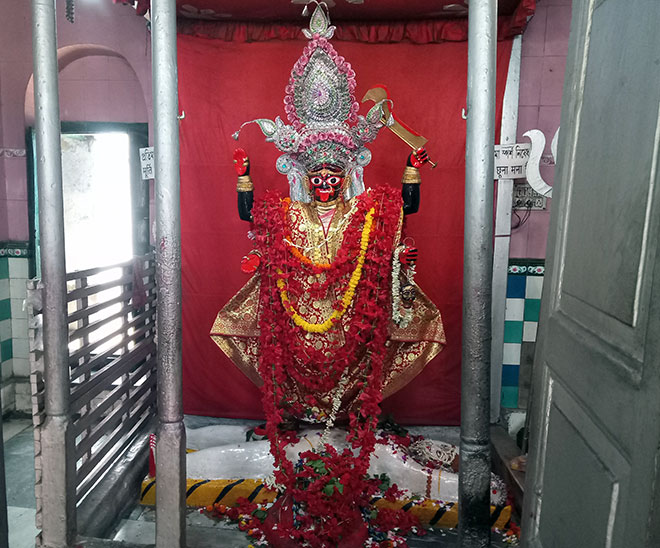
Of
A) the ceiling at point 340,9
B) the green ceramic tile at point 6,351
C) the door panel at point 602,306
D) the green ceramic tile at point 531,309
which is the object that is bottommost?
the green ceramic tile at point 6,351

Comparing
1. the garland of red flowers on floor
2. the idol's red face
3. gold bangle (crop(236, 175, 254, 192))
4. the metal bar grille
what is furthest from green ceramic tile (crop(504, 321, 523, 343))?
the metal bar grille

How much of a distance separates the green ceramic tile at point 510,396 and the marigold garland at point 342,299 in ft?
5.08

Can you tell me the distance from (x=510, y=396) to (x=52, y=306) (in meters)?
2.96

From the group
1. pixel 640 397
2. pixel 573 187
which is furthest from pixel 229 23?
pixel 640 397

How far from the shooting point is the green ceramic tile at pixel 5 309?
3697mm

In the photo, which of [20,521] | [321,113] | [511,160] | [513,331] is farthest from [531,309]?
[20,521]

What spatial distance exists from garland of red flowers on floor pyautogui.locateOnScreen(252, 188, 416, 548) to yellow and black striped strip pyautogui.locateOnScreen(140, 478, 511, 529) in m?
0.15

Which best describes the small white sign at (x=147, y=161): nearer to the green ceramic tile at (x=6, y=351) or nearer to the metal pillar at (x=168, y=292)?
the metal pillar at (x=168, y=292)

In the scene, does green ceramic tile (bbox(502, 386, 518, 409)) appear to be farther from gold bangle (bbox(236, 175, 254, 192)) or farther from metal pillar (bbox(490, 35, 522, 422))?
gold bangle (bbox(236, 175, 254, 192))

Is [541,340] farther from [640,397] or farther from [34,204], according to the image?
[34,204]

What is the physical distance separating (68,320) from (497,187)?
271cm

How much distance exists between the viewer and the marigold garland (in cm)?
265

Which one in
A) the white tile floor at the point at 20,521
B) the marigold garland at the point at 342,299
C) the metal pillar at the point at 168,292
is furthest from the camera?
the marigold garland at the point at 342,299

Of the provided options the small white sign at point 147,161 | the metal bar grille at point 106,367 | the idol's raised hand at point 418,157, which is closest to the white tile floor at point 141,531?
the metal bar grille at point 106,367
